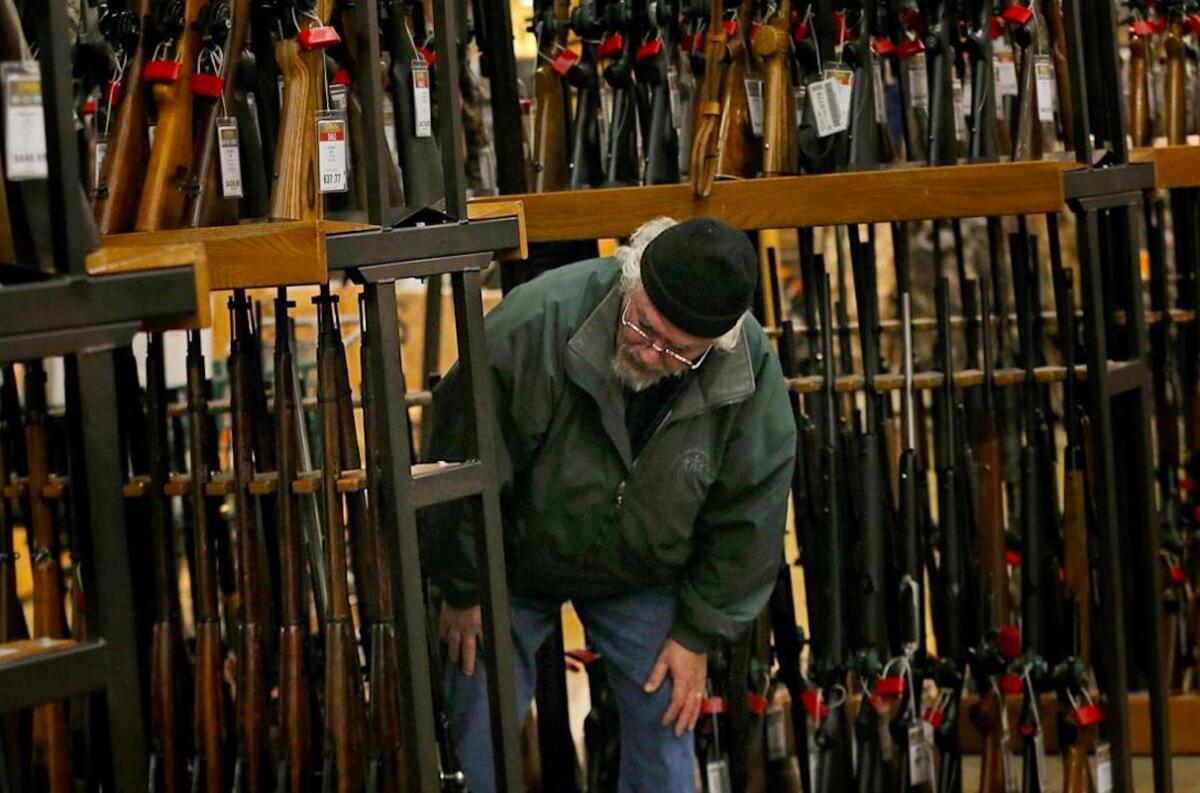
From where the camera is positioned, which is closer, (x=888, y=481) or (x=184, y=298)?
(x=184, y=298)

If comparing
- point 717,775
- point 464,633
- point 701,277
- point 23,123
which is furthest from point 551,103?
point 23,123

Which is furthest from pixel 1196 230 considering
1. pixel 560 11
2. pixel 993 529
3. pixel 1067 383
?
pixel 560 11

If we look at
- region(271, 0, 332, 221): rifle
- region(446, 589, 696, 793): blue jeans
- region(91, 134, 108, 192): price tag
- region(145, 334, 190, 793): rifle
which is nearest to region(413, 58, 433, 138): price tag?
region(271, 0, 332, 221): rifle

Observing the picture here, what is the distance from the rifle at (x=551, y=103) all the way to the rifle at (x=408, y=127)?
0.91 meters

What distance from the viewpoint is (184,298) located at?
6.13 ft

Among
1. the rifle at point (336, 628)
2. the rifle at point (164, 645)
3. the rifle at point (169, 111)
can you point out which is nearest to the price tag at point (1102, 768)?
the rifle at point (336, 628)

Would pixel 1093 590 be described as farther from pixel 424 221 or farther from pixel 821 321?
pixel 424 221

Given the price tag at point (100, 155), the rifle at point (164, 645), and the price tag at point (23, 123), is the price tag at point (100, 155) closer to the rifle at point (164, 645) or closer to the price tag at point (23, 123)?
the rifle at point (164, 645)

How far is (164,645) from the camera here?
10.9 ft

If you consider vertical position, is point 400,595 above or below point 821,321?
below

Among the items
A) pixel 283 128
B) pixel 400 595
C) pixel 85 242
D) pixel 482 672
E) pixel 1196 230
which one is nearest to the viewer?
pixel 85 242

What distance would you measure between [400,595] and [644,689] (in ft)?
2.94

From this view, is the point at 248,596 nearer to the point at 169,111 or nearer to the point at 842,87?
the point at 169,111

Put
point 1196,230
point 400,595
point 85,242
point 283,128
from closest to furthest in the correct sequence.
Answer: point 85,242 < point 400,595 < point 283,128 < point 1196,230
